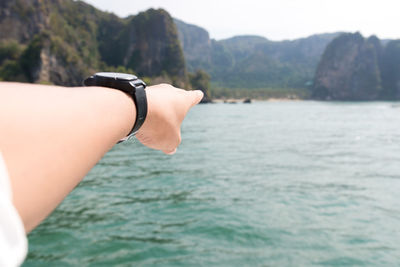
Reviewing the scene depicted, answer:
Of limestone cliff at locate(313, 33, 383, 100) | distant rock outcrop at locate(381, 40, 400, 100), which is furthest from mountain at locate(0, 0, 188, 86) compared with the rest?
distant rock outcrop at locate(381, 40, 400, 100)

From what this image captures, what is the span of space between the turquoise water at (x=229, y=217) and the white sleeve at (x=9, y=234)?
4029 mm

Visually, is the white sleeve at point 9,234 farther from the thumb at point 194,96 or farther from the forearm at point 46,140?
the thumb at point 194,96

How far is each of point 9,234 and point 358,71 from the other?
14504 centimetres

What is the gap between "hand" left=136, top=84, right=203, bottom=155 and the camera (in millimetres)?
1137

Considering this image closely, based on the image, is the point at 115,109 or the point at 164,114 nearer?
the point at 115,109

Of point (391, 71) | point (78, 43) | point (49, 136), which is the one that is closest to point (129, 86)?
point (49, 136)

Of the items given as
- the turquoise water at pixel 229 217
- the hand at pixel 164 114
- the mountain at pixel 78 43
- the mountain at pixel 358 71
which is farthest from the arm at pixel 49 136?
the mountain at pixel 358 71

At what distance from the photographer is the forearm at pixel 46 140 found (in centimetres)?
51

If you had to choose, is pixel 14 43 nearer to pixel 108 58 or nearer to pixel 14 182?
pixel 108 58

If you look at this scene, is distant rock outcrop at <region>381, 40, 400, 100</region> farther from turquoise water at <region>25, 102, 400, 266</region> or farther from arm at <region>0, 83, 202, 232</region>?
arm at <region>0, 83, 202, 232</region>

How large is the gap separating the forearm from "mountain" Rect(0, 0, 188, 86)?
226 ft

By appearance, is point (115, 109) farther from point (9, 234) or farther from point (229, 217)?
point (229, 217)

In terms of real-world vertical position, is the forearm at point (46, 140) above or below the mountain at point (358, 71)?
below

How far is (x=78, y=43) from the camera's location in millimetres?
86625
